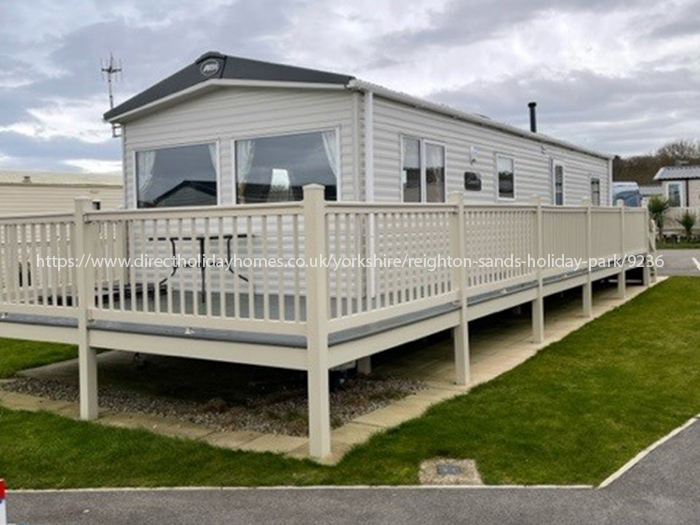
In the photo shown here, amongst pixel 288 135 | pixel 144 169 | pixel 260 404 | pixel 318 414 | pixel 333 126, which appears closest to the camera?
pixel 318 414

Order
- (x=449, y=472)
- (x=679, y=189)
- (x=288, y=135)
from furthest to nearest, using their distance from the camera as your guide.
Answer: (x=679, y=189)
(x=288, y=135)
(x=449, y=472)

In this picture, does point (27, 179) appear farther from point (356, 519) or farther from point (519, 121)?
point (356, 519)

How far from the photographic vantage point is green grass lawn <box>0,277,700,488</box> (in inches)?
165

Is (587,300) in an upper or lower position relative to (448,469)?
upper

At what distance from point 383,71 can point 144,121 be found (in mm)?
8617

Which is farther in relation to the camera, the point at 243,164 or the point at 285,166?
the point at 243,164

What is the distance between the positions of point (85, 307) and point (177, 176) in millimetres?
3486

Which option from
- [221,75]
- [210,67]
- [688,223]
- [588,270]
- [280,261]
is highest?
[210,67]

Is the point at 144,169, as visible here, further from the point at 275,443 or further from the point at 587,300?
the point at 587,300

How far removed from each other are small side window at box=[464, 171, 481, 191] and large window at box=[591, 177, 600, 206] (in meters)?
6.39

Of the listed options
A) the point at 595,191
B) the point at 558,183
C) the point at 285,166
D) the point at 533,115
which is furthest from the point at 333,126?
the point at 595,191

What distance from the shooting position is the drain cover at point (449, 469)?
4.16 m

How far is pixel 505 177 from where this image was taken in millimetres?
11047

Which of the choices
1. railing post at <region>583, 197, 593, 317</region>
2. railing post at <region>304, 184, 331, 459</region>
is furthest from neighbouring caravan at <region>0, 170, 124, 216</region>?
railing post at <region>304, 184, 331, 459</region>
